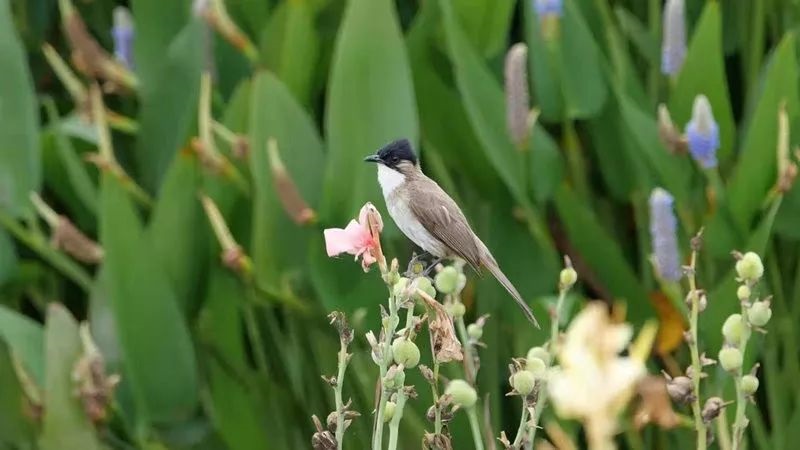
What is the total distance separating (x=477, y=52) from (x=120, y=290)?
0.41 metres

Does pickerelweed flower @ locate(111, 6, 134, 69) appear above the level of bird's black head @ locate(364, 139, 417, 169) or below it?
above

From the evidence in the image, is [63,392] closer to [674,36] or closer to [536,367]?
[674,36]

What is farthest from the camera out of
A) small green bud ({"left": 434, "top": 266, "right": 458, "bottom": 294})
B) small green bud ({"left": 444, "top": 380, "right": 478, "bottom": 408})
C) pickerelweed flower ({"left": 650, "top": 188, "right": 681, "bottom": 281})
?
pickerelweed flower ({"left": 650, "top": 188, "right": 681, "bottom": 281})

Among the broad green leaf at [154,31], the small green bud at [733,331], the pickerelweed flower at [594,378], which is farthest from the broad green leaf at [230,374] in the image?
the pickerelweed flower at [594,378]

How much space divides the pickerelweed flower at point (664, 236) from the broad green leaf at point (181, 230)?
0.46m

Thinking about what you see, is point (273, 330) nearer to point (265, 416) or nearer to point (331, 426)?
point (265, 416)

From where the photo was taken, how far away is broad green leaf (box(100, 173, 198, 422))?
45.0 inches

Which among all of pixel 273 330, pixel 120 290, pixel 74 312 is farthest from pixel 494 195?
pixel 74 312

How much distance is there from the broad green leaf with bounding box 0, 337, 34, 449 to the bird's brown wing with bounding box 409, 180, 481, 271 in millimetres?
564

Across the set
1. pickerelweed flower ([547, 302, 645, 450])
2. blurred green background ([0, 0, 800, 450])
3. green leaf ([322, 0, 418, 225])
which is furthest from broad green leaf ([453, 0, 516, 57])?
pickerelweed flower ([547, 302, 645, 450])

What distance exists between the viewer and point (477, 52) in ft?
3.96

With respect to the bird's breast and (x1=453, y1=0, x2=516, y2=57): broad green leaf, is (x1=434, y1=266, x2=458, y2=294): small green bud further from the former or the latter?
(x1=453, y1=0, x2=516, y2=57): broad green leaf

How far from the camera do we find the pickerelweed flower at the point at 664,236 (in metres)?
0.91

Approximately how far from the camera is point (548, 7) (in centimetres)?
117
